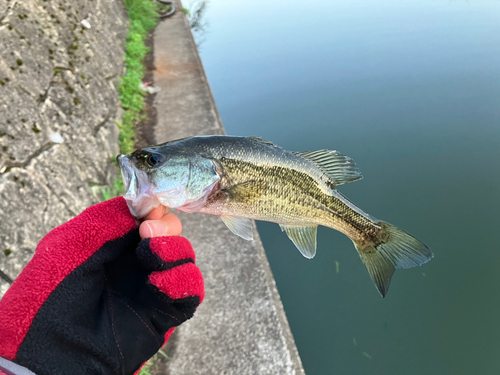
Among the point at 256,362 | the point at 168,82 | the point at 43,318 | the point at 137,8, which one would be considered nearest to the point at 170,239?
the point at 43,318

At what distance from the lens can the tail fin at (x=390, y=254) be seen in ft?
6.30

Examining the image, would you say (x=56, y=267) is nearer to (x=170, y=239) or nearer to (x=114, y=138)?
(x=170, y=239)

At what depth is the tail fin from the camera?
1921mm

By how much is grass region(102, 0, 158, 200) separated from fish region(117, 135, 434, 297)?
2590mm

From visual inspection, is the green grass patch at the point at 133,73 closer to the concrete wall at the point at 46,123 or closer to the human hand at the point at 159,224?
the concrete wall at the point at 46,123

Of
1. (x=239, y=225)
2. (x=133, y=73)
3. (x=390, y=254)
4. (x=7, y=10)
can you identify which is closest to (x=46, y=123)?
(x=7, y=10)

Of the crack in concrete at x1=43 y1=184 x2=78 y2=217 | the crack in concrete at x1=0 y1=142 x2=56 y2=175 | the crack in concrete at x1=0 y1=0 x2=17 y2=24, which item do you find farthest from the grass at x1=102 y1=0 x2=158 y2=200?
the crack in concrete at x1=0 y1=0 x2=17 y2=24

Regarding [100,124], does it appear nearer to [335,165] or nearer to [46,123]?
[46,123]

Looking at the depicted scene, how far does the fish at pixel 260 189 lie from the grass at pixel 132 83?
2.59 metres

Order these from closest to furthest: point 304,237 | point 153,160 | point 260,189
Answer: point 153,160, point 260,189, point 304,237

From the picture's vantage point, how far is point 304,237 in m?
2.04

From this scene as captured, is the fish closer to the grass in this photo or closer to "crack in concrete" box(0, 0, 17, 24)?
the grass

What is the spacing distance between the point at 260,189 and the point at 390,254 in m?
1.03

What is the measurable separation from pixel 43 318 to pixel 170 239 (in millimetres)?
634
